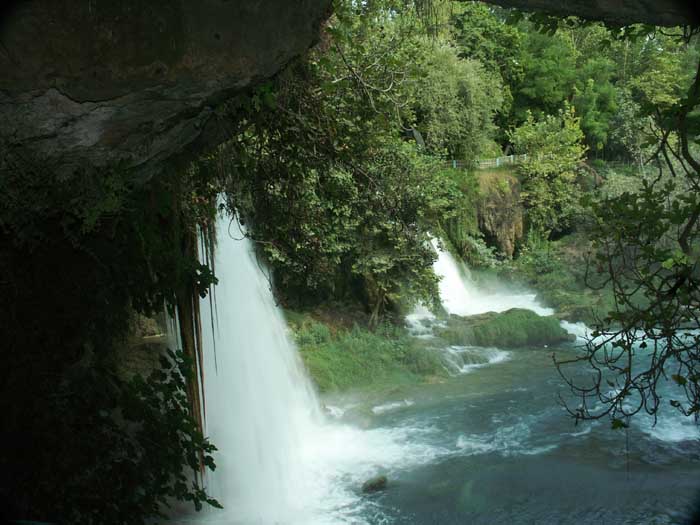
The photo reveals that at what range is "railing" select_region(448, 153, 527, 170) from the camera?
68.4 ft

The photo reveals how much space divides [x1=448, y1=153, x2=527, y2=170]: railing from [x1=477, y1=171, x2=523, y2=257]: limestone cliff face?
0.44 m

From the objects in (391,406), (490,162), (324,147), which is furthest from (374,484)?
(490,162)

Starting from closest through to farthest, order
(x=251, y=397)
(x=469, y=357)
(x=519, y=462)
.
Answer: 1. (x=519, y=462)
2. (x=251, y=397)
3. (x=469, y=357)

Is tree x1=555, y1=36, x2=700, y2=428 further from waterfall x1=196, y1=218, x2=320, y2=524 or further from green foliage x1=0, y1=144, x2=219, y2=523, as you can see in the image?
waterfall x1=196, y1=218, x2=320, y2=524

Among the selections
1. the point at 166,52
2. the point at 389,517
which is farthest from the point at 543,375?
the point at 166,52

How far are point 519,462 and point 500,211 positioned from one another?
13.3m

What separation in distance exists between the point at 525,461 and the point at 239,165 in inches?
237

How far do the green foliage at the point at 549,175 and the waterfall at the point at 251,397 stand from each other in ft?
42.9

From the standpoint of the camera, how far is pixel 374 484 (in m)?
8.24

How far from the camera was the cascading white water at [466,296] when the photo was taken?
695 inches

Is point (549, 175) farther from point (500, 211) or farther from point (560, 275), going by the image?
point (560, 275)

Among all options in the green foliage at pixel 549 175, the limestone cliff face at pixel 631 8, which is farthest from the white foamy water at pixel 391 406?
the green foliage at pixel 549 175

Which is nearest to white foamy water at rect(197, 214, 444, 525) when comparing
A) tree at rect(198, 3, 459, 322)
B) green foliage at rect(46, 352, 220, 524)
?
tree at rect(198, 3, 459, 322)

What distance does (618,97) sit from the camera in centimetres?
2784
